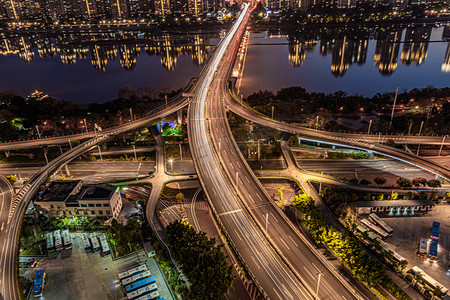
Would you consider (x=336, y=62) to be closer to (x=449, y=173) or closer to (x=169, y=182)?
(x=449, y=173)

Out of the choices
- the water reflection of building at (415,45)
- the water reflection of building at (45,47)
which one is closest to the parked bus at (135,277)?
the water reflection of building at (415,45)

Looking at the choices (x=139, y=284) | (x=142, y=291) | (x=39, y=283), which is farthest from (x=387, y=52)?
(x=39, y=283)

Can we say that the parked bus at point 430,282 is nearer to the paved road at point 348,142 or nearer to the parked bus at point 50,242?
the paved road at point 348,142

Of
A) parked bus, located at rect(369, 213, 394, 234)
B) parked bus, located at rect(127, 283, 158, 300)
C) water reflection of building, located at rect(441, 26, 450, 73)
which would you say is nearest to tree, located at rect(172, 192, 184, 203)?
parked bus, located at rect(127, 283, 158, 300)

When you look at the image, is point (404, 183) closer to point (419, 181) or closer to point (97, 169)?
point (419, 181)

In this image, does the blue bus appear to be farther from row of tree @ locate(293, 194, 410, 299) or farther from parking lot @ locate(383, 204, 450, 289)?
parking lot @ locate(383, 204, 450, 289)

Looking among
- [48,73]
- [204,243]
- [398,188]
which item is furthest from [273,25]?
[204,243]
